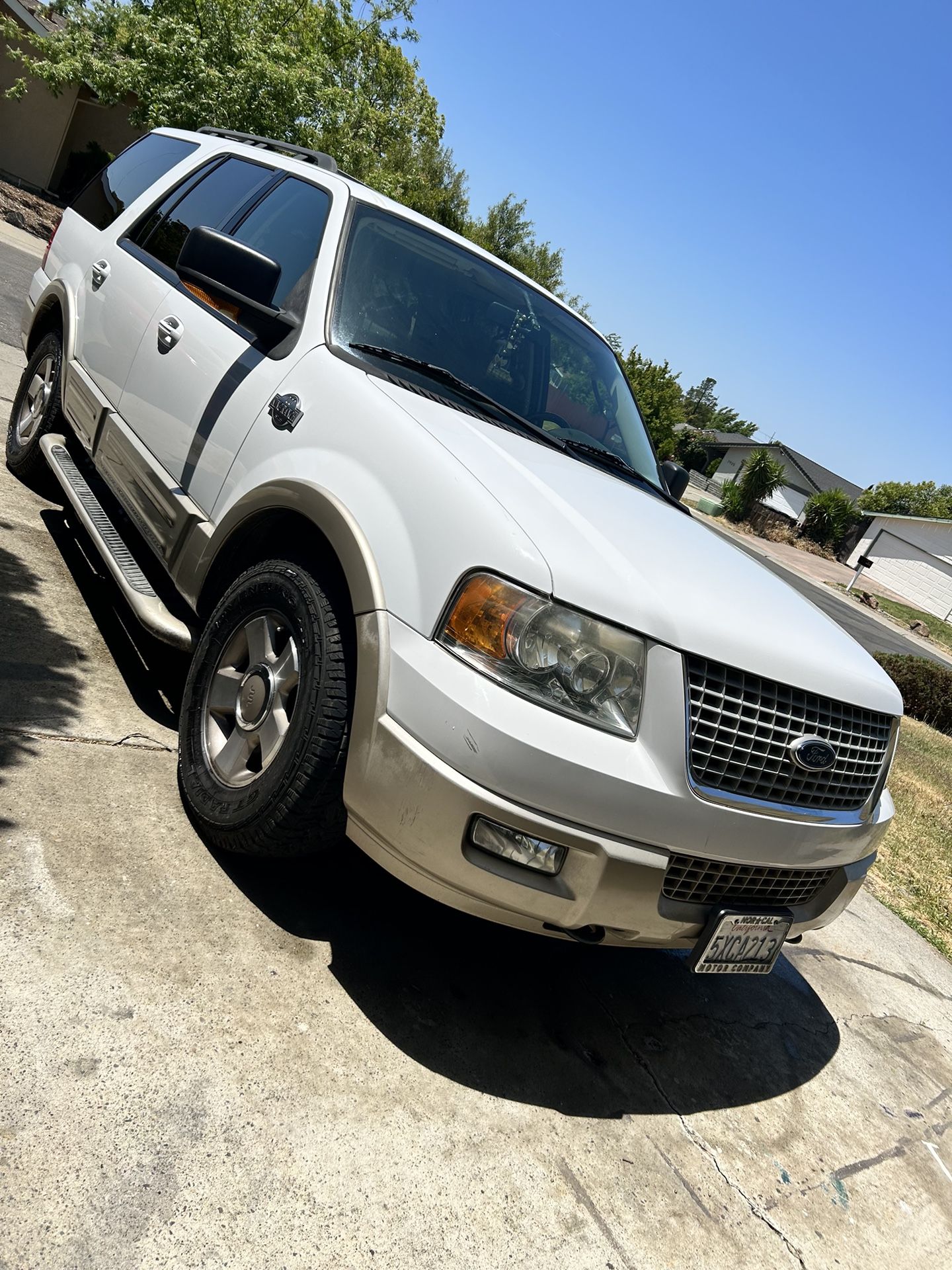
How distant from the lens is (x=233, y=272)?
3.12 meters

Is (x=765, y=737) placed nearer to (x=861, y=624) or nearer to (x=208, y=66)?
→ (x=208, y=66)

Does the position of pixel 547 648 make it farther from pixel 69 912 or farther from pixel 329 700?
pixel 69 912

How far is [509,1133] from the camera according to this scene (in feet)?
7.97

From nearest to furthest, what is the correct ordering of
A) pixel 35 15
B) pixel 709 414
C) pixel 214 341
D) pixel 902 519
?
pixel 214 341, pixel 35 15, pixel 902 519, pixel 709 414

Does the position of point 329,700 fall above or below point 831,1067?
above

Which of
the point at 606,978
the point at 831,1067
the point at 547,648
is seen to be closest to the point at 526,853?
the point at 547,648

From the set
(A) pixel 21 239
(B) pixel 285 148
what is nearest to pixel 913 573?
(A) pixel 21 239

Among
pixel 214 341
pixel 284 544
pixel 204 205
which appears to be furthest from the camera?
pixel 204 205

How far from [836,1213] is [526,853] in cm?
140

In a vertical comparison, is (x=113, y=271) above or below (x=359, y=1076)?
above

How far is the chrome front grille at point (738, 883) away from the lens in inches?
99.0

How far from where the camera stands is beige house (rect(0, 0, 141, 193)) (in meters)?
24.8

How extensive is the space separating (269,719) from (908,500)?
109 meters

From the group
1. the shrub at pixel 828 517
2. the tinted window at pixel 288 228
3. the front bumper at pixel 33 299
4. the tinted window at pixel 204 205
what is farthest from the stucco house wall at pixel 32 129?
the shrub at pixel 828 517
